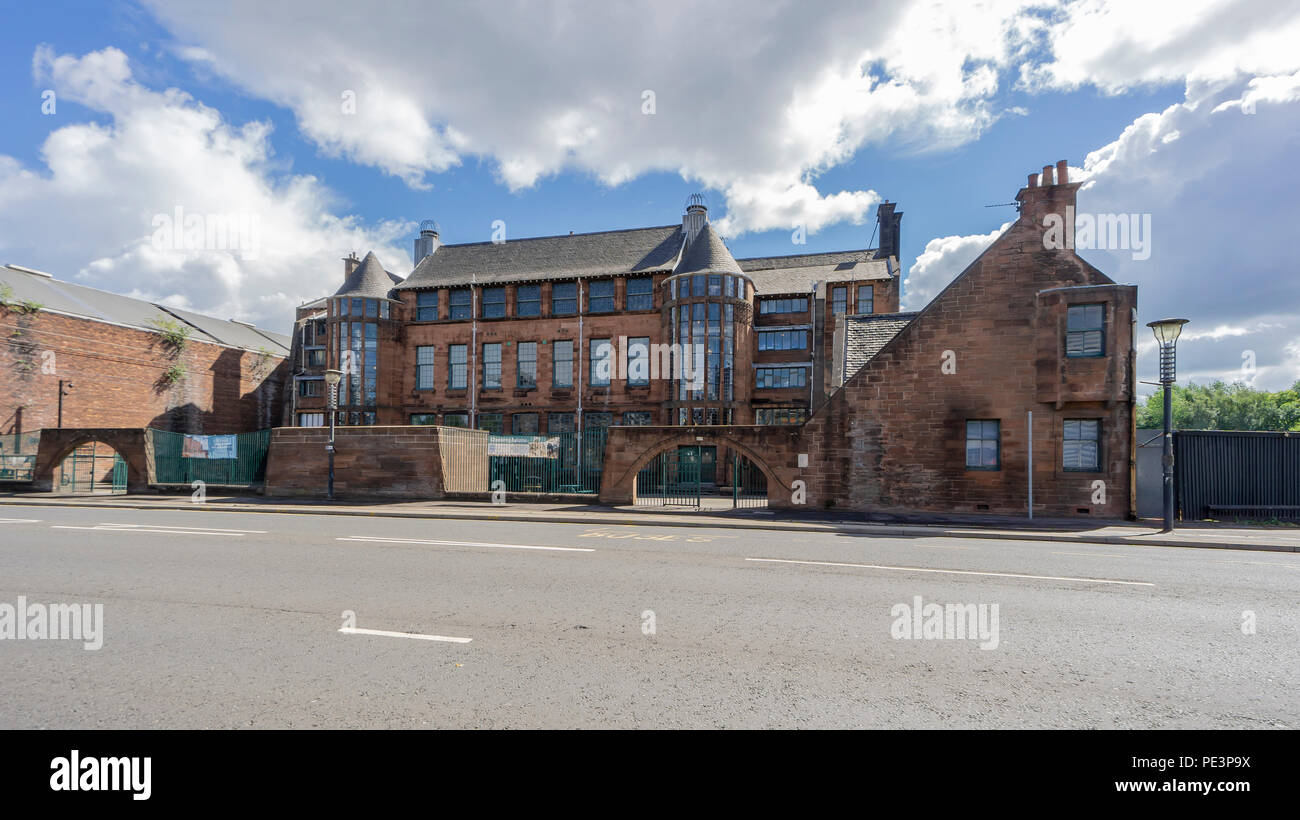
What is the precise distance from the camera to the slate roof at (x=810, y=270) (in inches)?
1474

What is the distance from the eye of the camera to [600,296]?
36.5 m

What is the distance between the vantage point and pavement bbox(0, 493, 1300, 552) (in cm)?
1298

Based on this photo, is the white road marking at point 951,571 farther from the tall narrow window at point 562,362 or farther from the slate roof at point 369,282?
the slate roof at point 369,282

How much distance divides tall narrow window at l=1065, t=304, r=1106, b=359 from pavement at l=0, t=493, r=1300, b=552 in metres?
4.98

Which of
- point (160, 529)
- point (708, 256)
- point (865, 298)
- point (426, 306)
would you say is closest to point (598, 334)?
point (708, 256)

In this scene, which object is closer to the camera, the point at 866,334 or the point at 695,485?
A: the point at 695,485

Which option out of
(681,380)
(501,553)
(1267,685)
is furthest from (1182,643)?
(681,380)

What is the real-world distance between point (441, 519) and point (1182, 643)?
1529 centimetres

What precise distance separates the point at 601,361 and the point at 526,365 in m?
5.07

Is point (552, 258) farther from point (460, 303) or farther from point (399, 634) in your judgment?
point (399, 634)

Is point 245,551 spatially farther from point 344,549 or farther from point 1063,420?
point 1063,420

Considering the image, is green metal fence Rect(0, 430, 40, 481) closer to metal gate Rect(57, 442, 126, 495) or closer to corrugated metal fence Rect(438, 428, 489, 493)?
metal gate Rect(57, 442, 126, 495)

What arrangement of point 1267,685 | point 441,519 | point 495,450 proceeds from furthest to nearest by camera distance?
point 495,450
point 441,519
point 1267,685
